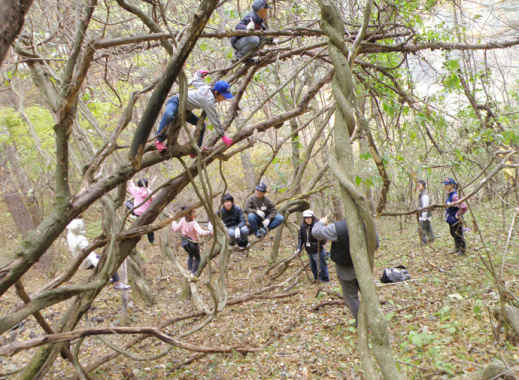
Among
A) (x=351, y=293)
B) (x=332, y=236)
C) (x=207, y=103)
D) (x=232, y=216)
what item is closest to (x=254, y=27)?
(x=207, y=103)

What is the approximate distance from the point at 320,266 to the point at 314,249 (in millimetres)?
383

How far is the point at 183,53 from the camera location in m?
2.05

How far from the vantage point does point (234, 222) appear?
6.66m

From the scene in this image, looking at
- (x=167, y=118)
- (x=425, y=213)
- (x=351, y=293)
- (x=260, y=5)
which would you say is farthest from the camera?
(x=425, y=213)

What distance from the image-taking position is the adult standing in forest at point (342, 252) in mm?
3715

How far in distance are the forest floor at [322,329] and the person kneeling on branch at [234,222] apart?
1.27 meters

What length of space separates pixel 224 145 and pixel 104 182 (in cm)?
120

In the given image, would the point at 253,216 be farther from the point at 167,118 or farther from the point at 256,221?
the point at 167,118

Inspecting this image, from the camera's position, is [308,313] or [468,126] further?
[308,313]

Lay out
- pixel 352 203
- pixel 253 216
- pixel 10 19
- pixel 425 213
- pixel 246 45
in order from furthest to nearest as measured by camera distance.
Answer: pixel 425 213 < pixel 253 216 < pixel 246 45 < pixel 352 203 < pixel 10 19

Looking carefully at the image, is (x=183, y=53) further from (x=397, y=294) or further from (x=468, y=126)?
(x=397, y=294)

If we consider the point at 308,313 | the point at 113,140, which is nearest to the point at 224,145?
the point at 113,140

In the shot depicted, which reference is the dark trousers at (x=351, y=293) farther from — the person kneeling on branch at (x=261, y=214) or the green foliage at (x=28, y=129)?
the green foliage at (x=28, y=129)

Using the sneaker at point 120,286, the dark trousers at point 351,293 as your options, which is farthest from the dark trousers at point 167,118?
the sneaker at point 120,286
